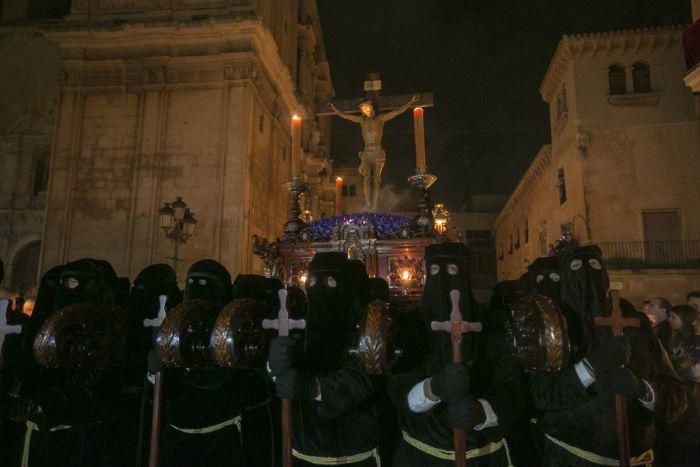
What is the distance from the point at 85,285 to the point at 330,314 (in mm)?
2299

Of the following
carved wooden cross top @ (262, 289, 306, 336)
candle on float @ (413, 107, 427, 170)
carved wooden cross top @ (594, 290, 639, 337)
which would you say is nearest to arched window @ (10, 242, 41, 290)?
candle on float @ (413, 107, 427, 170)

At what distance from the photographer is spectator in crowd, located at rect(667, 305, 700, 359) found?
17.6 ft

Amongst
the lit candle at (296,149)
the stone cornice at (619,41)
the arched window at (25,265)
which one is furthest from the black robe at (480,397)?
the stone cornice at (619,41)

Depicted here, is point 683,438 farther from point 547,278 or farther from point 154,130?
point 154,130

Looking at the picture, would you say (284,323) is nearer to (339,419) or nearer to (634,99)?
(339,419)

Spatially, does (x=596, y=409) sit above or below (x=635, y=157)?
below

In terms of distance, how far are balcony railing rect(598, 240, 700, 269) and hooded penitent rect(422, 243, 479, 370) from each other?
1933 centimetres

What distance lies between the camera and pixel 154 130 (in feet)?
49.9

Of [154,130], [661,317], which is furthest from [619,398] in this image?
[154,130]

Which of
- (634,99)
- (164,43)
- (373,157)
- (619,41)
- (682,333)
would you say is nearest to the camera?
(682,333)

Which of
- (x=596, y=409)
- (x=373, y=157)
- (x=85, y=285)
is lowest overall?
(x=596, y=409)

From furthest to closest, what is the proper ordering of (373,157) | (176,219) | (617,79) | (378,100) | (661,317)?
1. (617,79)
2. (176,219)
3. (378,100)
4. (373,157)
5. (661,317)

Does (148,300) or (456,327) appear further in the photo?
(148,300)

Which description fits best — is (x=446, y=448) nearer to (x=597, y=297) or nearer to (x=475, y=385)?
(x=475, y=385)
